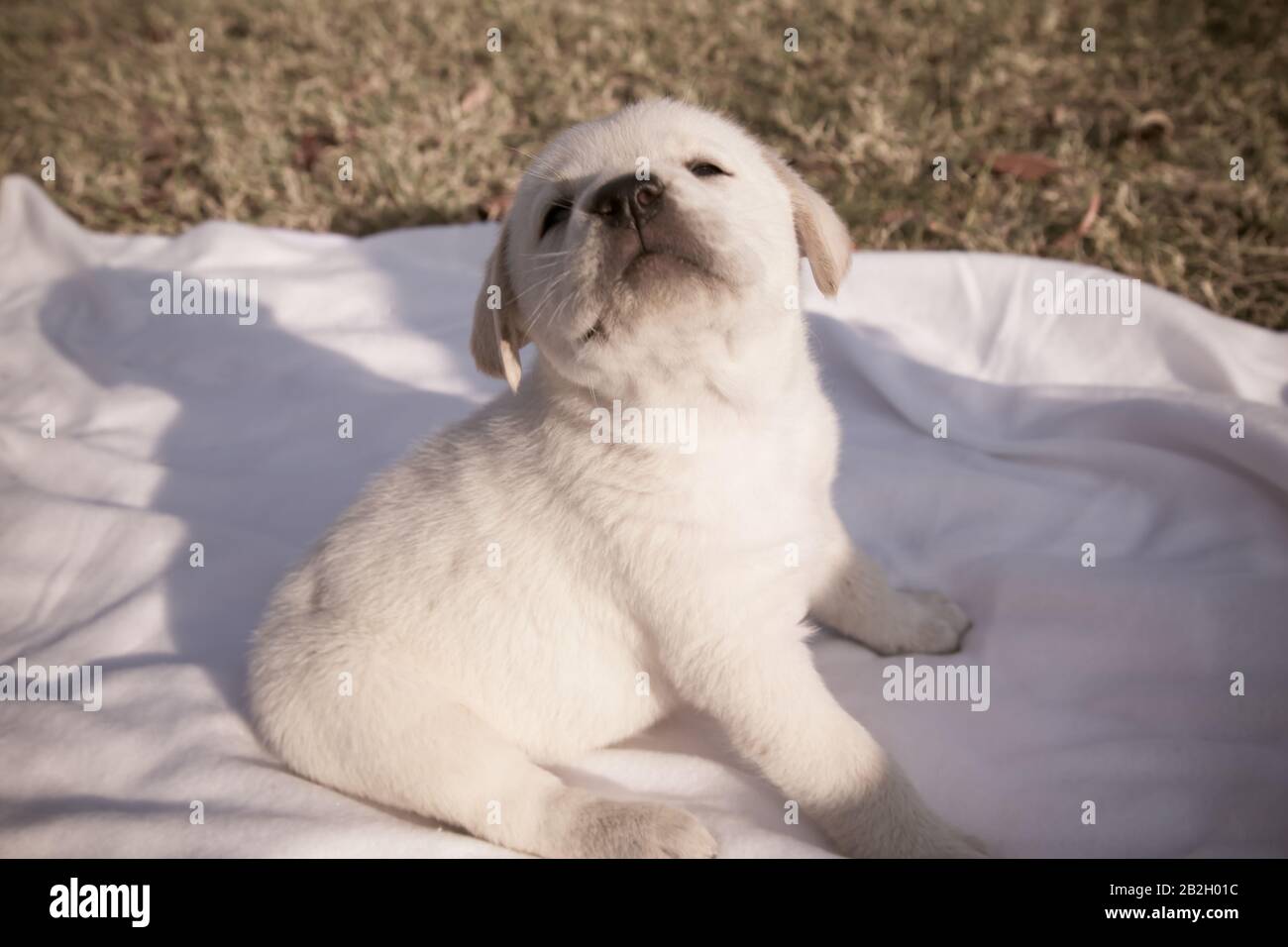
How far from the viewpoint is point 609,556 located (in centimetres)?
251

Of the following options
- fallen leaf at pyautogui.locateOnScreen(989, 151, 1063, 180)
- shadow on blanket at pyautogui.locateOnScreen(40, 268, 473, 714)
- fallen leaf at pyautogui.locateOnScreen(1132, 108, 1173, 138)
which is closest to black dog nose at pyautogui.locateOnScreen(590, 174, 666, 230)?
shadow on blanket at pyautogui.locateOnScreen(40, 268, 473, 714)

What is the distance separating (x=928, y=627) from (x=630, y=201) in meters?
1.73

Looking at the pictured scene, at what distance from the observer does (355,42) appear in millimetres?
7543

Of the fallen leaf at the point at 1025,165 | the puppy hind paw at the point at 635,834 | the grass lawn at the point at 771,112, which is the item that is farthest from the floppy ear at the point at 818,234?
the fallen leaf at the point at 1025,165

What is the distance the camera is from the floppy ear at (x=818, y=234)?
2.64 metres

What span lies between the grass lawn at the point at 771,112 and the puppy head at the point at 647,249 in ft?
8.71

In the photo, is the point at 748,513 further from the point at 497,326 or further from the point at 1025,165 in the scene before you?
the point at 1025,165

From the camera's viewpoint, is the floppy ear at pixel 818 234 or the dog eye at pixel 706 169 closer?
the dog eye at pixel 706 169

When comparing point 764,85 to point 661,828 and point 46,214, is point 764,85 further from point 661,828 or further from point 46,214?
point 661,828

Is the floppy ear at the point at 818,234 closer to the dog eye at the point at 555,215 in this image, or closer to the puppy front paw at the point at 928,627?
the dog eye at the point at 555,215

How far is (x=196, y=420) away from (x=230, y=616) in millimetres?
1376

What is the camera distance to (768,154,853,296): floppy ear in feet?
8.66

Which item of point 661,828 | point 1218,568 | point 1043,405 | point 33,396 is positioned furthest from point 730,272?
point 33,396
